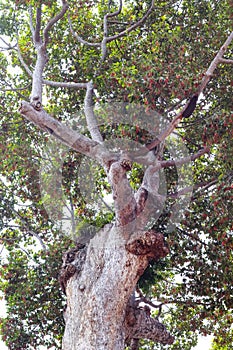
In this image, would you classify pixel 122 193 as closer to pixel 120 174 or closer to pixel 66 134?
pixel 120 174

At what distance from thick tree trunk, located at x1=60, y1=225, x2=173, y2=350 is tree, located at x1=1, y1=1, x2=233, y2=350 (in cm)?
2

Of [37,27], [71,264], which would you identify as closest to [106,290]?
[71,264]

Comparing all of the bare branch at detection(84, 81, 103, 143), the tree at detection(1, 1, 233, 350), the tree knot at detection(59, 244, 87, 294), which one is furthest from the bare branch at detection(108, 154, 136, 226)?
the bare branch at detection(84, 81, 103, 143)

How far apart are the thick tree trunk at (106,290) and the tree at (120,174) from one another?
22mm

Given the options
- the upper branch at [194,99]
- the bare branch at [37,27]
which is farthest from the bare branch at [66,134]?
the bare branch at [37,27]

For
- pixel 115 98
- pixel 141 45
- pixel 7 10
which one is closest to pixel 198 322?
pixel 115 98

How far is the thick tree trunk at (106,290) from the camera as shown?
651 cm

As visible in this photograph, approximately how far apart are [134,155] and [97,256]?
2490mm

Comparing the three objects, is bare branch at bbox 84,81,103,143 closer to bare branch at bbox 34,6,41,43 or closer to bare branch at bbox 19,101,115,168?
bare branch at bbox 19,101,115,168

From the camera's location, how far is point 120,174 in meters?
7.41

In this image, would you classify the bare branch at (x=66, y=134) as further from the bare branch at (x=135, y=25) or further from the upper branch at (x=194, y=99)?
the bare branch at (x=135, y=25)

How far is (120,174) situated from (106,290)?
75.8 inches

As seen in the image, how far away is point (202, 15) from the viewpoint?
1059cm

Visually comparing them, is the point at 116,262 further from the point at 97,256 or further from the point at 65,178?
the point at 65,178
